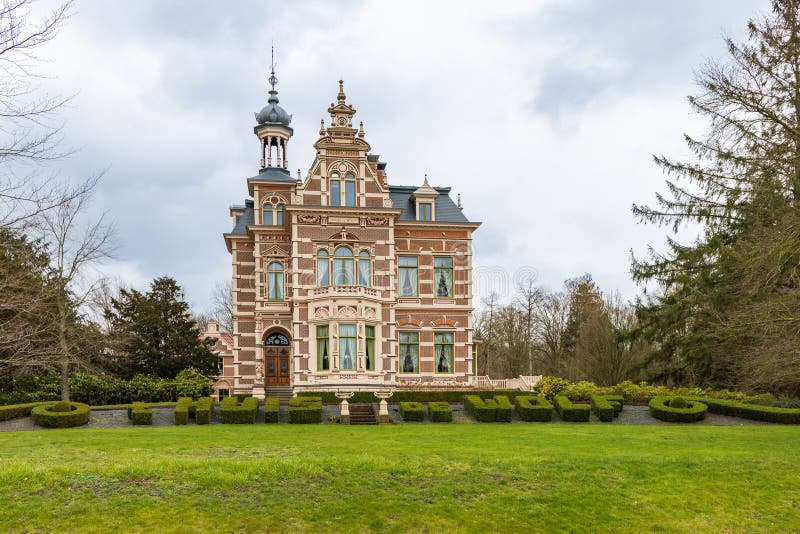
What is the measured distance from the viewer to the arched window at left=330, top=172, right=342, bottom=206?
33.9 metres

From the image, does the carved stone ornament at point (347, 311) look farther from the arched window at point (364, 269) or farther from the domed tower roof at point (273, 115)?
the domed tower roof at point (273, 115)

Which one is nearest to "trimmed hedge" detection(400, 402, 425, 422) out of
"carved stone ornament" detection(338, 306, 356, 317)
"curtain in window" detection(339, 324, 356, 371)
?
"curtain in window" detection(339, 324, 356, 371)

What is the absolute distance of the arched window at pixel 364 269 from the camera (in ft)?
110

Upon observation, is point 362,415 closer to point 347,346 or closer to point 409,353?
point 347,346

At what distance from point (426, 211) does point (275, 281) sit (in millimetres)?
8617

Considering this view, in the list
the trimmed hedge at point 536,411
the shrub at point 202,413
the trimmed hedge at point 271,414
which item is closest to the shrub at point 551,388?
the trimmed hedge at point 536,411

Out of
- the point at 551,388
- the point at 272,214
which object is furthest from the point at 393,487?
the point at 272,214

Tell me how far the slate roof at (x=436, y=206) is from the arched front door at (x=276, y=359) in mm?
9094

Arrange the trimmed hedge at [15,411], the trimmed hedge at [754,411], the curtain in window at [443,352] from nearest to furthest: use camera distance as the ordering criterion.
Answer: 1. the trimmed hedge at [15,411]
2. the trimmed hedge at [754,411]
3. the curtain in window at [443,352]

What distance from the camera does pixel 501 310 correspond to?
6131 cm

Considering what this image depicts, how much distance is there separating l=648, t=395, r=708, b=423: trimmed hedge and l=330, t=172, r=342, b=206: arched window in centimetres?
1681

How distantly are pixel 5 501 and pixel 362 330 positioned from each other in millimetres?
21082

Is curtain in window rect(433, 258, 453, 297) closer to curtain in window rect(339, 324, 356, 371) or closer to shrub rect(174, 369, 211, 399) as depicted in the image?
curtain in window rect(339, 324, 356, 371)

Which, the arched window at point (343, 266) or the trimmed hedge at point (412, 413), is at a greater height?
the arched window at point (343, 266)
